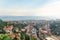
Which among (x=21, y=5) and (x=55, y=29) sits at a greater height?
(x=21, y=5)

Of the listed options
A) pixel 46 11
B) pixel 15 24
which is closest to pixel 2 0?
pixel 15 24

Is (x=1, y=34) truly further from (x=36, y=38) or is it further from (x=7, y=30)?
(x=36, y=38)

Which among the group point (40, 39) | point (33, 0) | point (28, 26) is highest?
point (33, 0)

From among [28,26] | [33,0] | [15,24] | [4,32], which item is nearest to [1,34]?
[4,32]

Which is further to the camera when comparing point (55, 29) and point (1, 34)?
point (55, 29)

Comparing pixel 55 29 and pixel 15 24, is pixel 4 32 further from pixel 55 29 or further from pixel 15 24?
pixel 55 29

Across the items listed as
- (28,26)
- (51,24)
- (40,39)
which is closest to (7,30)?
(28,26)

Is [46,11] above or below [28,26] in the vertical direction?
above

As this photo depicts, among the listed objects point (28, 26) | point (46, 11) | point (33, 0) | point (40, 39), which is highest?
point (33, 0)

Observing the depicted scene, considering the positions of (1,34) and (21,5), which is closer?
(1,34)
